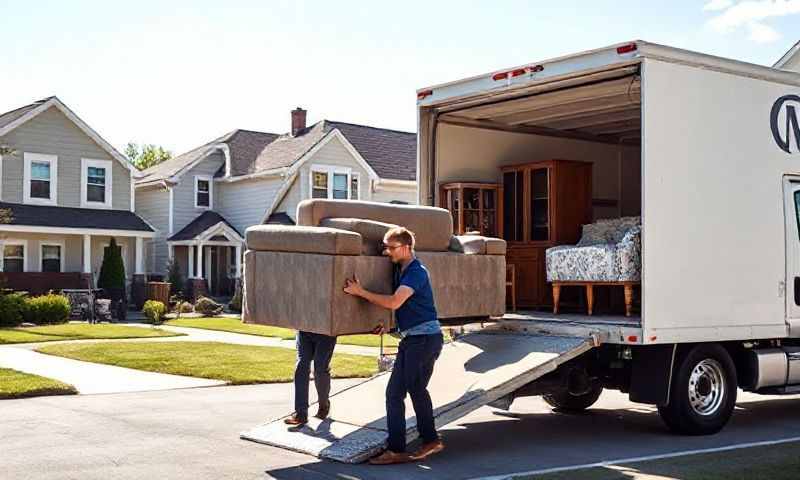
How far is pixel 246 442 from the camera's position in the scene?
366 inches

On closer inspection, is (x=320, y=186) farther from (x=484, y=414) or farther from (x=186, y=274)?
(x=484, y=414)

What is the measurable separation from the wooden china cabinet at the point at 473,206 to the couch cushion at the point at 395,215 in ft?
5.82

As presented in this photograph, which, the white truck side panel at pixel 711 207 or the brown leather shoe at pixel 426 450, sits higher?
the white truck side panel at pixel 711 207

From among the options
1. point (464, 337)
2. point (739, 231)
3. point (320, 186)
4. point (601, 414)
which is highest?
point (320, 186)

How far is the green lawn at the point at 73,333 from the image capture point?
69.2 ft

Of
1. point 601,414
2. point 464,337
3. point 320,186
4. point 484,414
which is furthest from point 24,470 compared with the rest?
point 320,186

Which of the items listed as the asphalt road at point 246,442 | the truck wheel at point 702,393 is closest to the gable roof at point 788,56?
the asphalt road at point 246,442

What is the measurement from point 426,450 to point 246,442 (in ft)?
6.21

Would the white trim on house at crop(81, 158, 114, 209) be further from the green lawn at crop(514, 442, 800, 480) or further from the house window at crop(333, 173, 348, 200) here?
the green lawn at crop(514, 442, 800, 480)

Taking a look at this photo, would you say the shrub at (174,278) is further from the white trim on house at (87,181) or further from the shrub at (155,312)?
the shrub at (155,312)

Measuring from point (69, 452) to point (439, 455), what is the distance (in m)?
3.14

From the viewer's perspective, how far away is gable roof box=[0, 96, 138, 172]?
3167 cm

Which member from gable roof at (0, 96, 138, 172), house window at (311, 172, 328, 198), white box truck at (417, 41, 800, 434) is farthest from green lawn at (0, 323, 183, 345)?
house window at (311, 172, 328, 198)

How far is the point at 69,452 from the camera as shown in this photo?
8.68m
